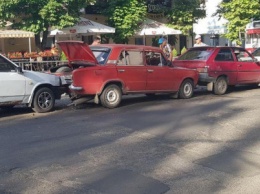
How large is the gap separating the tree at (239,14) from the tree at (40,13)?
10.0 metres

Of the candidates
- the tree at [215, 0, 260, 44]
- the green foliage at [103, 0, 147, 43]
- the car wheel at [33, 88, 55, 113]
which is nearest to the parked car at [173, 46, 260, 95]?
the car wheel at [33, 88, 55, 113]

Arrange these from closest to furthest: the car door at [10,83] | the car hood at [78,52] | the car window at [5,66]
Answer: the car door at [10,83]
the car window at [5,66]
the car hood at [78,52]

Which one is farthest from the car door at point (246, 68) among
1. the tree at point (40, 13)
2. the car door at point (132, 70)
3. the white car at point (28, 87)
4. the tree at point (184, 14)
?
the tree at point (184, 14)

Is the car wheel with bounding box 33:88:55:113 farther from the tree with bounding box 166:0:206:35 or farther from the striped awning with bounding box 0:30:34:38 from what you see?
the tree with bounding box 166:0:206:35

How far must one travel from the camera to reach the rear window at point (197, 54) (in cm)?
1434

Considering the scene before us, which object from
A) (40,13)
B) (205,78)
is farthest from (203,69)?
(40,13)

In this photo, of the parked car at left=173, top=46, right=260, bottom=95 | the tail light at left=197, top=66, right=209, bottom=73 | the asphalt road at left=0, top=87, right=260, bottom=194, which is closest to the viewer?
the asphalt road at left=0, top=87, right=260, bottom=194

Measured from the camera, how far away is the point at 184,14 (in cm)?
3148

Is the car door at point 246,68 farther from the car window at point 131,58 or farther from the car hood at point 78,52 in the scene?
the car hood at point 78,52

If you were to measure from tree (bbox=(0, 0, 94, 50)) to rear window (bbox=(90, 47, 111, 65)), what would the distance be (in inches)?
393

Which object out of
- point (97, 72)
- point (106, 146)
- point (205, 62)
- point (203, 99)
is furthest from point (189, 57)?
point (106, 146)

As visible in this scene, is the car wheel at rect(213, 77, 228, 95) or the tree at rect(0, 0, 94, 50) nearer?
the car wheel at rect(213, 77, 228, 95)

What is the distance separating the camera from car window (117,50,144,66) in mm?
11653

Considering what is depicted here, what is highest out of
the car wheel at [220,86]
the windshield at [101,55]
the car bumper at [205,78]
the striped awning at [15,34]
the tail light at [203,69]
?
the striped awning at [15,34]
